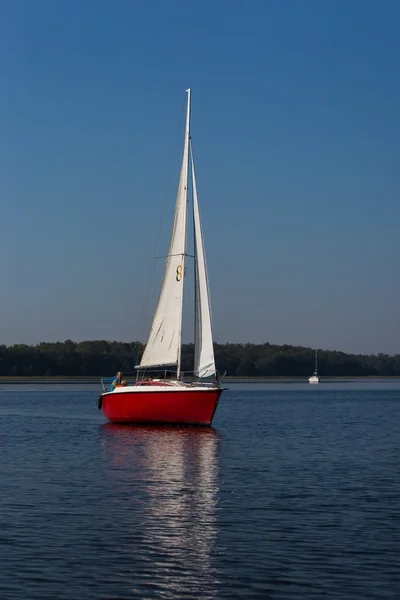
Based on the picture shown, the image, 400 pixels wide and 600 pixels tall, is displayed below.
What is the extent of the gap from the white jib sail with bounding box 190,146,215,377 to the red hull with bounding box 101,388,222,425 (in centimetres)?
133

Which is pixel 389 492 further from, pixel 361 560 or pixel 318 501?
pixel 361 560

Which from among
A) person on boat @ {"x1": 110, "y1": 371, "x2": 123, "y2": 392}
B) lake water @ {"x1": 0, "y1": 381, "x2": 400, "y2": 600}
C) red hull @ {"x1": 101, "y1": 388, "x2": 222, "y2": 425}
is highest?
person on boat @ {"x1": 110, "y1": 371, "x2": 123, "y2": 392}

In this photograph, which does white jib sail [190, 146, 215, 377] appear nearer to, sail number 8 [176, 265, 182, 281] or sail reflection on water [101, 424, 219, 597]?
sail number 8 [176, 265, 182, 281]

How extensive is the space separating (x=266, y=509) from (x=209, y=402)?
2726 centimetres

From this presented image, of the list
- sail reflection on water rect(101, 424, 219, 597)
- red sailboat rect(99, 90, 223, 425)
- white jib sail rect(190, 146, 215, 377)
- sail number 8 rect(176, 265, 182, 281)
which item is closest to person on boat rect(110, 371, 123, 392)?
red sailboat rect(99, 90, 223, 425)

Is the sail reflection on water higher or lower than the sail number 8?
lower

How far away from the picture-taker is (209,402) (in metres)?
53.1

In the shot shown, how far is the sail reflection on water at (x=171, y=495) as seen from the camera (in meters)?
19.5

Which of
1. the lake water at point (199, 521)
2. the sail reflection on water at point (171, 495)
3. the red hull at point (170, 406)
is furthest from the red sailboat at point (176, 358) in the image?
the lake water at point (199, 521)

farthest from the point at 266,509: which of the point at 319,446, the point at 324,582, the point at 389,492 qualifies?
the point at 319,446

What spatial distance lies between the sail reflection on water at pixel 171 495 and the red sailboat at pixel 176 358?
63.1 inches

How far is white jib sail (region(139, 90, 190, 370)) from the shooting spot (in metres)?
55.4

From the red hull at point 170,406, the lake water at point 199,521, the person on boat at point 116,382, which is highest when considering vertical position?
the person on boat at point 116,382

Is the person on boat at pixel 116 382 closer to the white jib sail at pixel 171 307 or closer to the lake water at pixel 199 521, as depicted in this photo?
the white jib sail at pixel 171 307
